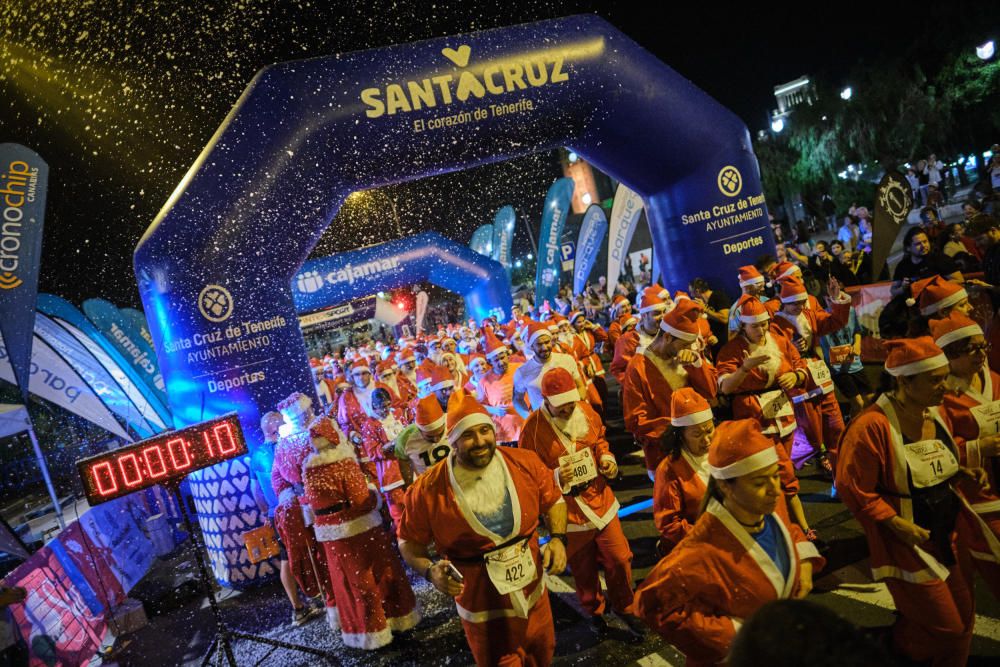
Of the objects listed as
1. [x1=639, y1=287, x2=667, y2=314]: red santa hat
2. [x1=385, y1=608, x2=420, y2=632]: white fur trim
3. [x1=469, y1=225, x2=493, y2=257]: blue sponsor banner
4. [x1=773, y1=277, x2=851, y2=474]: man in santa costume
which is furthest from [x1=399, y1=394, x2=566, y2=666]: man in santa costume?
[x1=469, y1=225, x2=493, y2=257]: blue sponsor banner

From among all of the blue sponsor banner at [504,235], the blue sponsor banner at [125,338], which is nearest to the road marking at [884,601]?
the blue sponsor banner at [125,338]

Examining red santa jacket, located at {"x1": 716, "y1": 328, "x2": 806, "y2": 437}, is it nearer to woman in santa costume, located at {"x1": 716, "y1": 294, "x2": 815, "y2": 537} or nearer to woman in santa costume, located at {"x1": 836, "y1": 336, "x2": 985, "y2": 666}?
woman in santa costume, located at {"x1": 716, "y1": 294, "x2": 815, "y2": 537}

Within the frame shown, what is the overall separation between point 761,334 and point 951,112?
91.8ft

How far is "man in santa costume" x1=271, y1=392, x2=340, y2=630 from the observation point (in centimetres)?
550

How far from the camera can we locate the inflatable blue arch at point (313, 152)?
271 inches

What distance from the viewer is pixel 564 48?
765 cm

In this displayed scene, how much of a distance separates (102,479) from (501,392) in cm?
483

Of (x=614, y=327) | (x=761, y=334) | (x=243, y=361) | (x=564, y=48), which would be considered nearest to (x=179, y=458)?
(x=243, y=361)

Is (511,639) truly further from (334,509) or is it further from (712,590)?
(334,509)

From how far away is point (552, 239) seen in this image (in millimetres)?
20172

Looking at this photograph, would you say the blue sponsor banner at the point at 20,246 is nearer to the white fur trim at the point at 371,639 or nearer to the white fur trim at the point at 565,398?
the white fur trim at the point at 371,639

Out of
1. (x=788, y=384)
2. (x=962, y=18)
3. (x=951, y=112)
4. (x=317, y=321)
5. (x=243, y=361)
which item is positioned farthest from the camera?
(x=317, y=321)

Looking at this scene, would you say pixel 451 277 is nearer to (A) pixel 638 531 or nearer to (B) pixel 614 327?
(B) pixel 614 327

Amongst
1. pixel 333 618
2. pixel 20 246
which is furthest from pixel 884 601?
pixel 20 246
